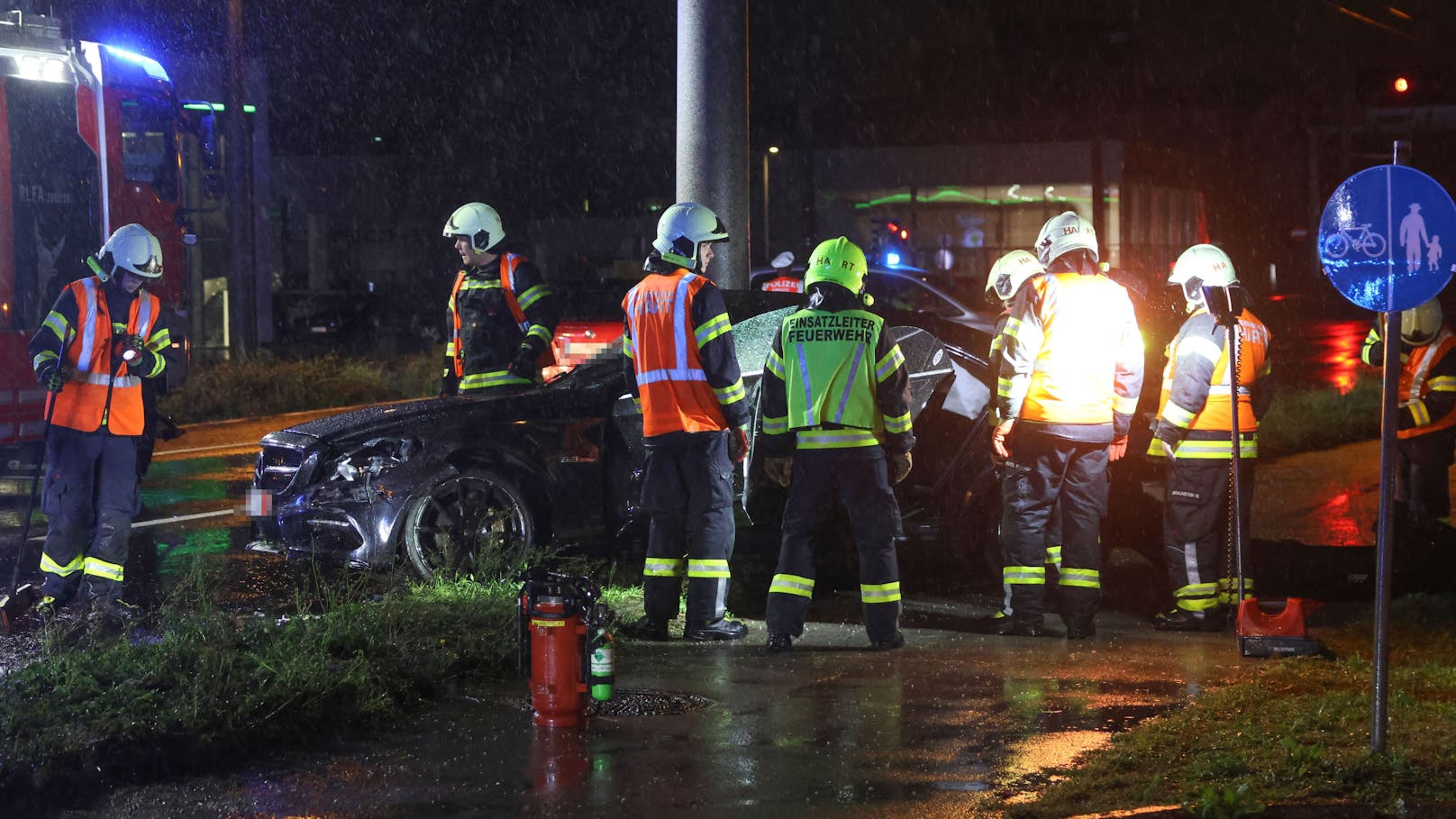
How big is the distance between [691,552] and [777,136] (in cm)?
3571

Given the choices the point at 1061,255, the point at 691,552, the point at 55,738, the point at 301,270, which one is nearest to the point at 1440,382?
the point at 1061,255

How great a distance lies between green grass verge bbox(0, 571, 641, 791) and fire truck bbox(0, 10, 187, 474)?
5.90 m

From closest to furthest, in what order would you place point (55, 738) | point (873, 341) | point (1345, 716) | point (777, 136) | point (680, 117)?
point (55, 738), point (1345, 716), point (873, 341), point (680, 117), point (777, 136)

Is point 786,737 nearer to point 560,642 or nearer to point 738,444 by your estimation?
point 560,642

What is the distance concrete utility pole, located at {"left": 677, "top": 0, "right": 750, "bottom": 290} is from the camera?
9375mm

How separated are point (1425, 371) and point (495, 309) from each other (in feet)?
18.0

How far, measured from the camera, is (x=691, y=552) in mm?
7547

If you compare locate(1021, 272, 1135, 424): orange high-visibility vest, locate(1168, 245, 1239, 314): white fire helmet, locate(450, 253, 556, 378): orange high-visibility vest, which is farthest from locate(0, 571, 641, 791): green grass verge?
locate(1168, 245, 1239, 314): white fire helmet

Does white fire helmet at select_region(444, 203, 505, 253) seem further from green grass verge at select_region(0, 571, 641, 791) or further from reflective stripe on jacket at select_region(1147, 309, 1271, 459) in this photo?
reflective stripe on jacket at select_region(1147, 309, 1271, 459)

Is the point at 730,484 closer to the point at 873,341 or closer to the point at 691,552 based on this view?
the point at 691,552

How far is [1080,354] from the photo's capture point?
7594 mm

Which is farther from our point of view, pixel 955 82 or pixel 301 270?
pixel 301 270

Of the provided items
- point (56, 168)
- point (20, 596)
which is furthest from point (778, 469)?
point (56, 168)

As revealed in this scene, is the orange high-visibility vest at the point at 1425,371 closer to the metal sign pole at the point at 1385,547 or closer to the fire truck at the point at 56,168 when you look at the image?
the metal sign pole at the point at 1385,547
